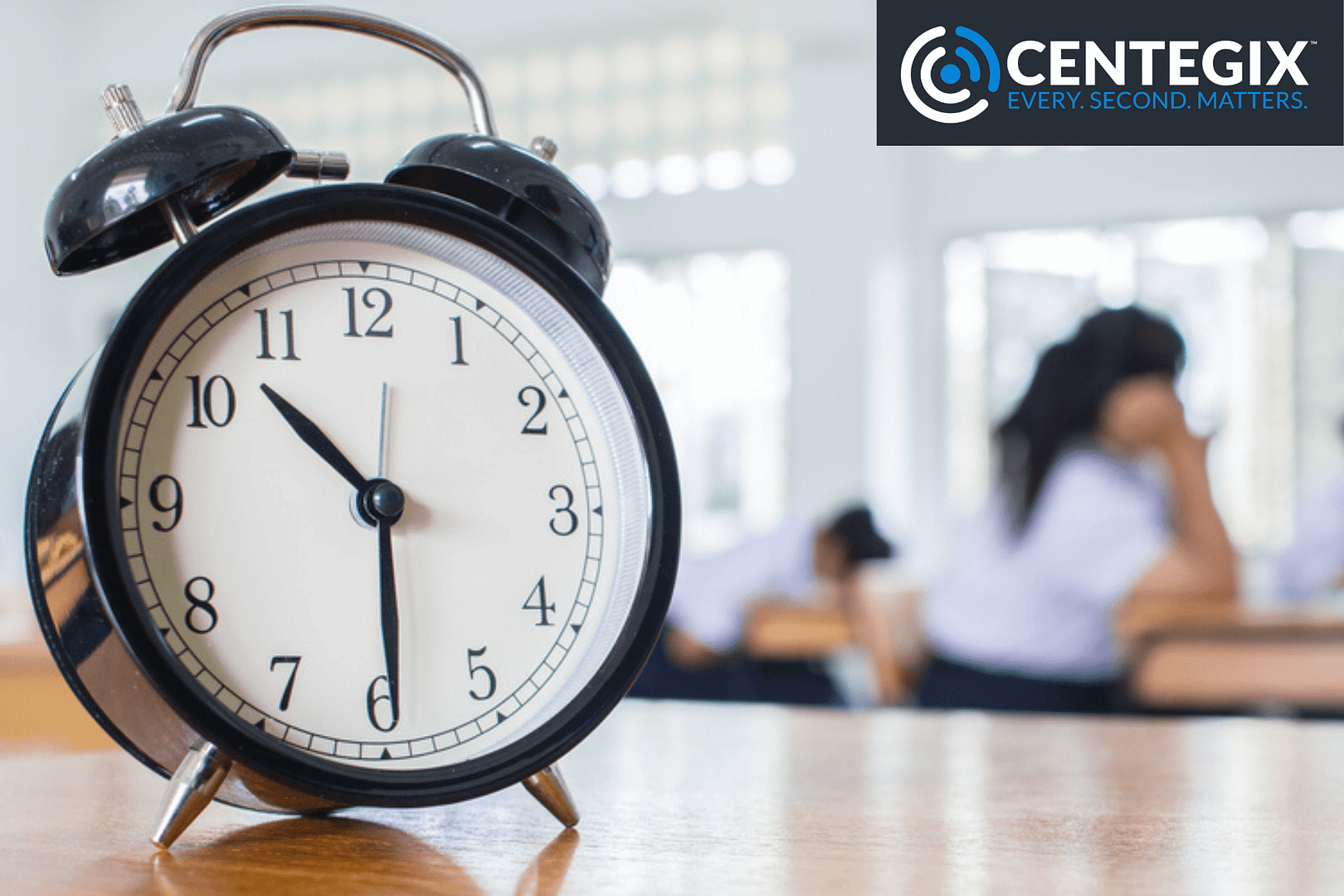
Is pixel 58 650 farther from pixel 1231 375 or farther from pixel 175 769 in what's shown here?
pixel 1231 375

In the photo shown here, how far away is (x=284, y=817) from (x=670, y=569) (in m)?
0.17

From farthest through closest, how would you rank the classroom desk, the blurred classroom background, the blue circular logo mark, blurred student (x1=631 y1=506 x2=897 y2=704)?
the blurred classroom background < blurred student (x1=631 y1=506 x2=897 y2=704) < the blue circular logo mark < the classroom desk

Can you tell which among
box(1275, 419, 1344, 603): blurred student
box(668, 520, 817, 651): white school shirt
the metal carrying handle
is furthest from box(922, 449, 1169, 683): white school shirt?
the metal carrying handle

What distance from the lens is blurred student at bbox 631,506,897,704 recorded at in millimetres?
3719

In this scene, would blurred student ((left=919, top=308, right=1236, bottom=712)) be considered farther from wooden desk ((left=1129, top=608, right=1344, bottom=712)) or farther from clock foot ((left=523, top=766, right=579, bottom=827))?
clock foot ((left=523, top=766, right=579, bottom=827))

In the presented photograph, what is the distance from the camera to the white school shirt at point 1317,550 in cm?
415

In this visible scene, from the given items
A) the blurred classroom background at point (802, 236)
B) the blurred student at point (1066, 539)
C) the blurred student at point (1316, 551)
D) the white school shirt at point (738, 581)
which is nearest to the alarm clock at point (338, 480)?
the blurred student at point (1066, 539)

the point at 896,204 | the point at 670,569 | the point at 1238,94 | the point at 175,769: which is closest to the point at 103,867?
the point at 175,769

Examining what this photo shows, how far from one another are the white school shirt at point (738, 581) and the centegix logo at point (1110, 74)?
1.40 m

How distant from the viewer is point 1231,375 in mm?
5402

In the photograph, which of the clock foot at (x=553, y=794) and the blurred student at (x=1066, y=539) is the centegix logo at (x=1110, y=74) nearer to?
the blurred student at (x=1066, y=539)

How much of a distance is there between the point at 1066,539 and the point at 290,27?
2150 millimetres

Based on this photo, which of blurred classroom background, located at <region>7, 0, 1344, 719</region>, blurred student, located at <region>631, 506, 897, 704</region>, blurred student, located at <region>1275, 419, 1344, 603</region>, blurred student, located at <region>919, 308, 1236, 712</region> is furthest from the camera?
blurred classroom background, located at <region>7, 0, 1344, 719</region>

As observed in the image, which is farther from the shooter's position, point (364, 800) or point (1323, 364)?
point (1323, 364)
